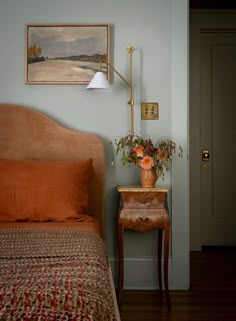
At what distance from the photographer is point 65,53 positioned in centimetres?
340

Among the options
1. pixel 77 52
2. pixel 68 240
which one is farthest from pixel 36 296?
pixel 77 52

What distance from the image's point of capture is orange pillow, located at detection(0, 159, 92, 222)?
279 cm

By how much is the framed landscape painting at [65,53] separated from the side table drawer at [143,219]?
1113 millimetres

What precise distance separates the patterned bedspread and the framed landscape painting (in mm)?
1728

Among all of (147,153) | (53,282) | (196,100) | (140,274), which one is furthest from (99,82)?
(53,282)

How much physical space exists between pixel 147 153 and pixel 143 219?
1.58ft

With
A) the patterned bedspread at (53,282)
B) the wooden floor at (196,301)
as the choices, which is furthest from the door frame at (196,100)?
the patterned bedspread at (53,282)

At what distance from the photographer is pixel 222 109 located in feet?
15.8

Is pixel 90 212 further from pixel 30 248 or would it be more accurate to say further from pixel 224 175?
pixel 224 175

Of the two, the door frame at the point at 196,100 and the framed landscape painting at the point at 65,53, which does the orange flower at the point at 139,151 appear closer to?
the framed landscape painting at the point at 65,53

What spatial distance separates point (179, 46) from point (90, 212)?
57.3 inches

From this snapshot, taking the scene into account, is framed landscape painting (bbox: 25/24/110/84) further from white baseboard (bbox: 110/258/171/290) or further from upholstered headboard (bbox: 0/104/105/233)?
white baseboard (bbox: 110/258/171/290)

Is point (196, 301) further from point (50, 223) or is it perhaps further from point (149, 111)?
point (149, 111)

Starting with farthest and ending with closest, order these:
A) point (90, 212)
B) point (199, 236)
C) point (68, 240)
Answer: point (199, 236), point (90, 212), point (68, 240)
